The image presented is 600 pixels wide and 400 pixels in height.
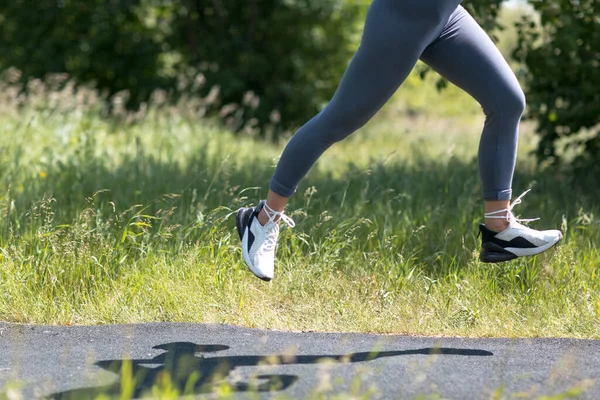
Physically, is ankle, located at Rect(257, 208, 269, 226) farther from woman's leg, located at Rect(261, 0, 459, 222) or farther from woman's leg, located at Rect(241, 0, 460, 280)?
woman's leg, located at Rect(261, 0, 459, 222)

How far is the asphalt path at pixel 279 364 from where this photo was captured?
268 centimetres

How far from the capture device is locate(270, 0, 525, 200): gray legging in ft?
10.6

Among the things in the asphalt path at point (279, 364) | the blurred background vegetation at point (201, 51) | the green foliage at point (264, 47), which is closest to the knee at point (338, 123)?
the asphalt path at point (279, 364)

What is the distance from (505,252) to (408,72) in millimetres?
897

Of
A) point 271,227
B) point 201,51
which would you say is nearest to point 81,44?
point 201,51

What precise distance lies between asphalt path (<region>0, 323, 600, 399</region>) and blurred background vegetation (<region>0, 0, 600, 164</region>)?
5.76 meters

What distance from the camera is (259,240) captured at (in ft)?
11.6

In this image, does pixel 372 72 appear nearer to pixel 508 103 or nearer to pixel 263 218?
pixel 508 103

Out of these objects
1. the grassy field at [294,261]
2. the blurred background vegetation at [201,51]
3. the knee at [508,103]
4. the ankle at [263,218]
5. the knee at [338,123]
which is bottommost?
the grassy field at [294,261]

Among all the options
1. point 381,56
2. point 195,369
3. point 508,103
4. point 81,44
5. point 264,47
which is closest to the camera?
point 195,369

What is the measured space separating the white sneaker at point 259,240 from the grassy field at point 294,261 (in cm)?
32

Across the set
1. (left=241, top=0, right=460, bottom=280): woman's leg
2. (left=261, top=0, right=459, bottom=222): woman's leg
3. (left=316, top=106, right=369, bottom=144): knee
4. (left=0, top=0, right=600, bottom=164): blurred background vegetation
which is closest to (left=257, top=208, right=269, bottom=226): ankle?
(left=241, top=0, right=460, bottom=280): woman's leg

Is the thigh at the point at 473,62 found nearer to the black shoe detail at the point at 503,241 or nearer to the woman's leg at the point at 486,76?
the woman's leg at the point at 486,76

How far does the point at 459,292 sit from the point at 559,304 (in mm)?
455
